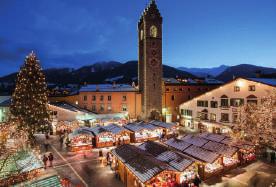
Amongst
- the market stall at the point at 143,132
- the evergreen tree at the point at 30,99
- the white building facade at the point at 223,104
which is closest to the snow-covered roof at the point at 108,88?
the white building facade at the point at 223,104

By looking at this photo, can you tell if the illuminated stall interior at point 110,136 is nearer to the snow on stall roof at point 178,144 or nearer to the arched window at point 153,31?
the snow on stall roof at point 178,144

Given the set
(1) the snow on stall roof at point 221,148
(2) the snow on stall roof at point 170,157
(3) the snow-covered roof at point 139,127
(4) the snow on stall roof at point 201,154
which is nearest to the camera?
(2) the snow on stall roof at point 170,157

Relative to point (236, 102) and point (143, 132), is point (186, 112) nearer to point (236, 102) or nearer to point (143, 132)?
point (236, 102)

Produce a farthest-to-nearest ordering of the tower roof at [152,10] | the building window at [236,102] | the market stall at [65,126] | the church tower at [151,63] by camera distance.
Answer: the tower roof at [152,10], the church tower at [151,63], the market stall at [65,126], the building window at [236,102]

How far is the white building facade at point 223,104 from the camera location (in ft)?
111

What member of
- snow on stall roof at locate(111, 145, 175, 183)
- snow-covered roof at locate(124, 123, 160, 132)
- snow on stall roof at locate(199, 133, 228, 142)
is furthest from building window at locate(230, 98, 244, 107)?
snow on stall roof at locate(111, 145, 175, 183)

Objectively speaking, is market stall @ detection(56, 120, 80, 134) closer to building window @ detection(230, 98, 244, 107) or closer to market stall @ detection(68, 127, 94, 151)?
market stall @ detection(68, 127, 94, 151)

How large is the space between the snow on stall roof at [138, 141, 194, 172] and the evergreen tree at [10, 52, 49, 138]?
17841 millimetres

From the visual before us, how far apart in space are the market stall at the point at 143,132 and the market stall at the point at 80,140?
6.95 metres

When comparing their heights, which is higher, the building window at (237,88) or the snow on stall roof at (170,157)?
the building window at (237,88)

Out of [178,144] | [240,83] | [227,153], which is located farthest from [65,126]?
[240,83]

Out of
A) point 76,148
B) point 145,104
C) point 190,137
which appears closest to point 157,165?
point 190,137

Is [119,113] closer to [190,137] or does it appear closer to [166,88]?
[166,88]

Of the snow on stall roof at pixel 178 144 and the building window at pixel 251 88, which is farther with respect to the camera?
the building window at pixel 251 88
